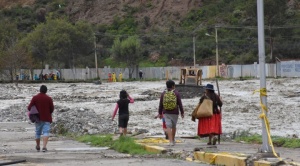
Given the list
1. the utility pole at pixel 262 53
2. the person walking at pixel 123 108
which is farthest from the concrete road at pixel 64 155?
the utility pole at pixel 262 53

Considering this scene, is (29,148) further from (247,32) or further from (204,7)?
(204,7)

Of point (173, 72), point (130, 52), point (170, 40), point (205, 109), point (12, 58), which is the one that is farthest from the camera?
point (170, 40)

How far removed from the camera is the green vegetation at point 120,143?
55.4 ft

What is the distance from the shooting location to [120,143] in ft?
58.7

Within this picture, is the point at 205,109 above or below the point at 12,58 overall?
below

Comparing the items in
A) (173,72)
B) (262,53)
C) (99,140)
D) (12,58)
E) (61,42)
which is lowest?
(99,140)

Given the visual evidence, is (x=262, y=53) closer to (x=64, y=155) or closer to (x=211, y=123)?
(x=211, y=123)

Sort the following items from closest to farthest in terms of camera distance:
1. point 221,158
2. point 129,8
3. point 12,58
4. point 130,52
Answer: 1. point 221,158
2. point 12,58
3. point 130,52
4. point 129,8

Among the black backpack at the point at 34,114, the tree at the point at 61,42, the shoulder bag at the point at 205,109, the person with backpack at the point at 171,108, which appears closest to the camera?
the shoulder bag at the point at 205,109

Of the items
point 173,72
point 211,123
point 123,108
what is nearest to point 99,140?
point 123,108

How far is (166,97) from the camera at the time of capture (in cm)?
1717

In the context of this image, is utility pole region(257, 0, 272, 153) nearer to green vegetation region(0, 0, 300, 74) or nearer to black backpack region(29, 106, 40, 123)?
black backpack region(29, 106, 40, 123)

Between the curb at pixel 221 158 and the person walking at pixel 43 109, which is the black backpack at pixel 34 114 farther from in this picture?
the curb at pixel 221 158

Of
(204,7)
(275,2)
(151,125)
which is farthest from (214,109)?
(204,7)
